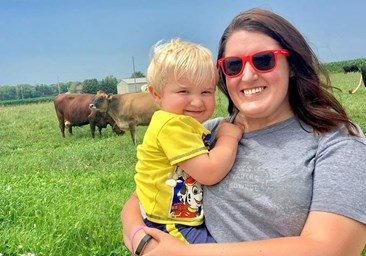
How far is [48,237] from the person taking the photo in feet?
12.0

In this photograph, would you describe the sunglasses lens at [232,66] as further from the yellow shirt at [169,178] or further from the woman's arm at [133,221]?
the woman's arm at [133,221]

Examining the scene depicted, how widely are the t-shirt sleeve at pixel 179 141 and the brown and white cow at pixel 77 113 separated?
12.4 m

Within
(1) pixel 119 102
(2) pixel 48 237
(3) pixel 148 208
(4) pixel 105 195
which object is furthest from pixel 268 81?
(1) pixel 119 102

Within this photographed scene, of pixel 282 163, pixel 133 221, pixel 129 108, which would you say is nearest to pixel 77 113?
pixel 129 108

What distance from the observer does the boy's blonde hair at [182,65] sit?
6.37 feet

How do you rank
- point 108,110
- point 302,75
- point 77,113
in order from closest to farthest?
point 302,75
point 108,110
point 77,113

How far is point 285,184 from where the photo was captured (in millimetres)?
1662

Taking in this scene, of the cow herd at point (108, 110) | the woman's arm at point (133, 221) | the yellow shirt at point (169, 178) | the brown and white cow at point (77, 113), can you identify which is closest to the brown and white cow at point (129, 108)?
the cow herd at point (108, 110)

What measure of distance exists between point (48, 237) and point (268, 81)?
254 centimetres

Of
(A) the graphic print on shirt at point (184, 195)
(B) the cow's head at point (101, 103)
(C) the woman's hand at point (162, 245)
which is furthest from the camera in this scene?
(B) the cow's head at point (101, 103)

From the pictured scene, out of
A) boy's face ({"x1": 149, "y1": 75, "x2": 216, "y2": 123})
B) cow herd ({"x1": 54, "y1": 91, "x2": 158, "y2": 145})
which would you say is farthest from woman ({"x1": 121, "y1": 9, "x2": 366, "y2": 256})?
cow herd ({"x1": 54, "y1": 91, "x2": 158, "y2": 145})

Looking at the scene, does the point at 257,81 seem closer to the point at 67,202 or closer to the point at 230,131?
the point at 230,131

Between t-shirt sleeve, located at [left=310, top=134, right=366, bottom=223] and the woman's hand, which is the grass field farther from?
the woman's hand

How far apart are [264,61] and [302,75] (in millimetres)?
218
